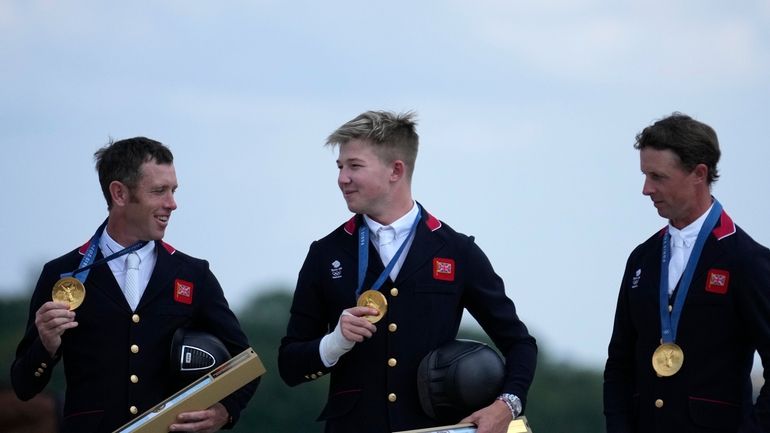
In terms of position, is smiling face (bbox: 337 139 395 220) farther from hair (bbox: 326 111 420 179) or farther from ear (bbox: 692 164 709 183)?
ear (bbox: 692 164 709 183)

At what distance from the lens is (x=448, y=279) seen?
5.71 m

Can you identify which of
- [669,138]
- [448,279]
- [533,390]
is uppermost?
[669,138]

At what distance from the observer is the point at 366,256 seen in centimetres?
570

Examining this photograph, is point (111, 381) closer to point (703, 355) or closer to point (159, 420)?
point (159, 420)

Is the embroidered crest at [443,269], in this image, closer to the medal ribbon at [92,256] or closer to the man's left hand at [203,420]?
the man's left hand at [203,420]

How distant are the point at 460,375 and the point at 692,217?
4.49ft

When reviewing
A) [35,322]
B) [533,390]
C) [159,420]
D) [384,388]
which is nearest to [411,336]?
[384,388]

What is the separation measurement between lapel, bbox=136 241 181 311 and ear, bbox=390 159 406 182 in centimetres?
113

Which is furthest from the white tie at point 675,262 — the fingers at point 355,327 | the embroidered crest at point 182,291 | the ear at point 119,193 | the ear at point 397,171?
the ear at point 119,193

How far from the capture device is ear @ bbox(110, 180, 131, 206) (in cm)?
600

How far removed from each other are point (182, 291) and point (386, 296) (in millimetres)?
Answer: 1008

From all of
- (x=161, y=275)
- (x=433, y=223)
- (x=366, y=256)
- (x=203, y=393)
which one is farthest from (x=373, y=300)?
(x=161, y=275)

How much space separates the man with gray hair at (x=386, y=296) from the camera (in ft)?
18.2

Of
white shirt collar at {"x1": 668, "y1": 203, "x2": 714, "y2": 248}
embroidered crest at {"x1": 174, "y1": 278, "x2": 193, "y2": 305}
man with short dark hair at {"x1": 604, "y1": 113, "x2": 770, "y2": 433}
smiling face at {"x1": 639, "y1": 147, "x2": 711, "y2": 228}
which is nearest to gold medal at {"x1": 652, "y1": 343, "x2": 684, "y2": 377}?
man with short dark hair at {"x1": 604, "y1": 113, "x2": 770, "y2": 433}
